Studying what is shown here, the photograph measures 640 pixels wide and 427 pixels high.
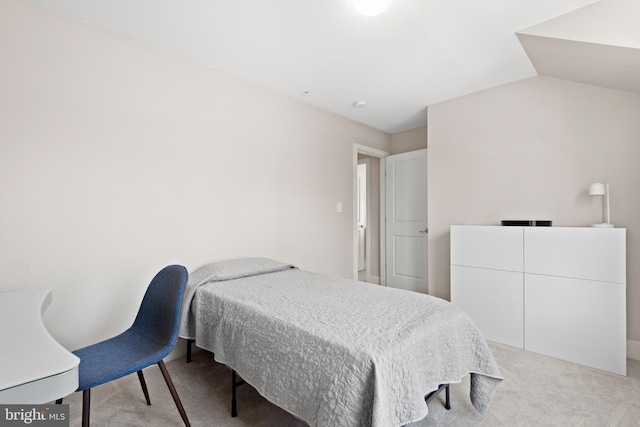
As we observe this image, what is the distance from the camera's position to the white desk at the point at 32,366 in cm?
76

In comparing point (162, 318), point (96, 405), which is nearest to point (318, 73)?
point (162, 318)

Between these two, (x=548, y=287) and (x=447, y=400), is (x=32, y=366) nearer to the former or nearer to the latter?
(x=447, y=400)

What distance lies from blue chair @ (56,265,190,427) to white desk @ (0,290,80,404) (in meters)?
0.35

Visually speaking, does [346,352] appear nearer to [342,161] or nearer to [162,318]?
[162,318]

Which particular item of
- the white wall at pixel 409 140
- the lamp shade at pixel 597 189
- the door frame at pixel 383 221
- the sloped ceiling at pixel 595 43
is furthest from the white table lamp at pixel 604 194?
the door frame at pixel 383 221

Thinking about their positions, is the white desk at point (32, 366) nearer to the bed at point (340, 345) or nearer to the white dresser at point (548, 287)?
the bed at point (340, 345)

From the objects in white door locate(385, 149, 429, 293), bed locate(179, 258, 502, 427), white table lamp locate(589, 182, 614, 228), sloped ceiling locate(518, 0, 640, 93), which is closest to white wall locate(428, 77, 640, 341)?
white table lamp locate(589, 182, 614, 228)

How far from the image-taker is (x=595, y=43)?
1.82 meters

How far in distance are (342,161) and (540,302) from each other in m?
2.41

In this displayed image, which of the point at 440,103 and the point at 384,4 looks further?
the point at 440,103

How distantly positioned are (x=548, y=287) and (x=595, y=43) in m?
1.75

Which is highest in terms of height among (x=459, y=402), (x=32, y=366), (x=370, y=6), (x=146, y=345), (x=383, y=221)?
(x=370, y=6)

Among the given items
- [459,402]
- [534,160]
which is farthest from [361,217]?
[459,402]

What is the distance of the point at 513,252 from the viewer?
2602 millimetres
